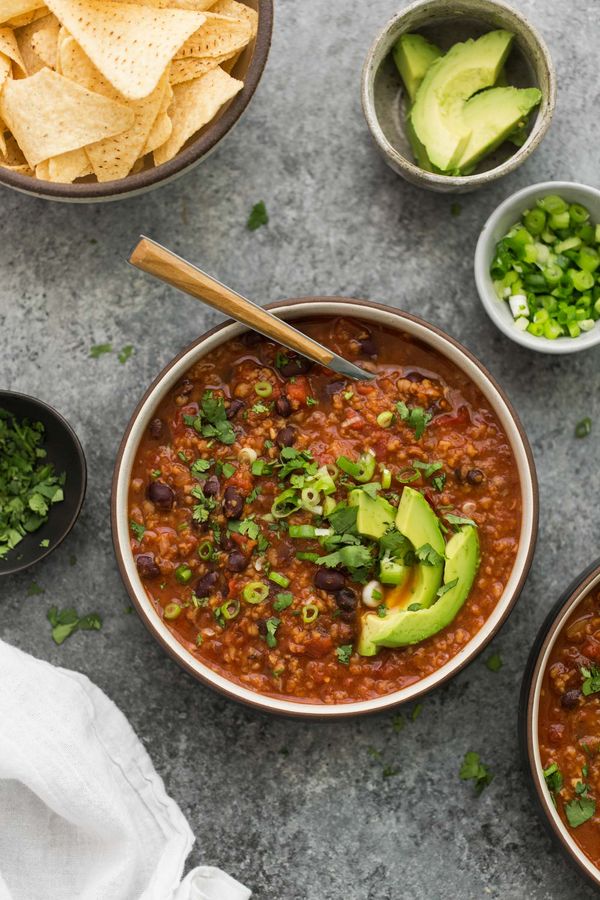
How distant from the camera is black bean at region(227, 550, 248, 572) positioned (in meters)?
3.25

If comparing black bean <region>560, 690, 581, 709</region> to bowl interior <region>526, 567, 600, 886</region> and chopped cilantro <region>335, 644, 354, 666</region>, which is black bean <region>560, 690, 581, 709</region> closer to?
bowl interior <region>526, 567, 600, 886</region>

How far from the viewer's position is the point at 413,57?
11.4ft

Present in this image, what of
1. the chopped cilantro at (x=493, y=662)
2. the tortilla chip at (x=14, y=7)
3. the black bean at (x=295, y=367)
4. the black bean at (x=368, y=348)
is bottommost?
the chopped cilantro at (x=493, y=662)

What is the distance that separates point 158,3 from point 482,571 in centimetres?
220

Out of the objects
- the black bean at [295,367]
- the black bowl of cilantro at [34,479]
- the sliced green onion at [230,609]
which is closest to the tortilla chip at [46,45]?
the black bowl of cilantro at [34,479]

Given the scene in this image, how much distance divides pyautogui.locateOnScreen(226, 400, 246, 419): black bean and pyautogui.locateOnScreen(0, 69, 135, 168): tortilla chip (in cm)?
98

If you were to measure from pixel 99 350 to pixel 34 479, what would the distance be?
54cm

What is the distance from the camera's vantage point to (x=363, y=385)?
3.35 meters

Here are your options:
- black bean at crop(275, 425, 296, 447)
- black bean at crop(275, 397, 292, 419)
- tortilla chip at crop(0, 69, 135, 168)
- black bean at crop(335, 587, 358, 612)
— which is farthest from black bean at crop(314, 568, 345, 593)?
tortilla chip at crop(0, 69, 135, 168)

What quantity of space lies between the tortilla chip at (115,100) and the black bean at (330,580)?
1514 mm

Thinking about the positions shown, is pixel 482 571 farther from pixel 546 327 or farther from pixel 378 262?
pixel 378 262

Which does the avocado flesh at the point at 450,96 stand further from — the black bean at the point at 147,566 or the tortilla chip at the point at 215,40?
the black bean at the point at 147,566

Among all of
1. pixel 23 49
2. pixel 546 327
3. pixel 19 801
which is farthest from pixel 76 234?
pixel 19 801

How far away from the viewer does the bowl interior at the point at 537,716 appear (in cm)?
324
